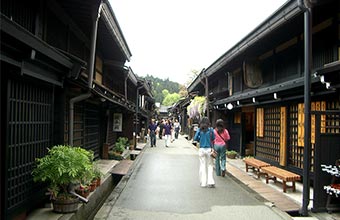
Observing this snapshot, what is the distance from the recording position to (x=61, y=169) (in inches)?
238

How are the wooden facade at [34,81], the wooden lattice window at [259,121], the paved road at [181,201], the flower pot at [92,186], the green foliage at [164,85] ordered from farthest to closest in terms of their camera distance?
the green foliage at [164,85] < the wooden lattice window at [259,121] < the flower pot at [92,186] < the paved road at [181,201] < the wooden facade at [34,81]

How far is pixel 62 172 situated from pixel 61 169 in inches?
2.3

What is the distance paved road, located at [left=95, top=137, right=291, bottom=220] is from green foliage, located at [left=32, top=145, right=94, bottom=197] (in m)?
1.15

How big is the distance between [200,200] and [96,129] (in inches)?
326

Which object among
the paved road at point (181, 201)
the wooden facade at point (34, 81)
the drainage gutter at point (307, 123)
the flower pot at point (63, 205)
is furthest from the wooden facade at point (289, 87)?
the wooden facade at point (34, 81)

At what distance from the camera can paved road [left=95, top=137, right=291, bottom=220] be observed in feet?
24.0

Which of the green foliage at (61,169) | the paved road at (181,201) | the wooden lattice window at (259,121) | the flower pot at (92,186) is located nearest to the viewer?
the green foliage at (61,169)

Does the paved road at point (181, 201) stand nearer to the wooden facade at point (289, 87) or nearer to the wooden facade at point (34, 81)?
the wooden facade at point (289, 87)

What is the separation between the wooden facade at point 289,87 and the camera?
7.37m

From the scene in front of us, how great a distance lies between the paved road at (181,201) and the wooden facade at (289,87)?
1.69 metres

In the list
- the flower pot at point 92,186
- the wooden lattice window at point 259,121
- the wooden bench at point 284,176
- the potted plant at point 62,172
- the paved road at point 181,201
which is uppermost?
the wooden lattice window at point 259,121

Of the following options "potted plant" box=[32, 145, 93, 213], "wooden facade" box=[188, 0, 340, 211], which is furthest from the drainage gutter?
"potted plant" box=[32, 145, 93, 213]

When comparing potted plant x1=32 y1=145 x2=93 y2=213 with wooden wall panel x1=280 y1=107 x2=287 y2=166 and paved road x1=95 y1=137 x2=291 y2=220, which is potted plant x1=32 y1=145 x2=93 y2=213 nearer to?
paved road x1=95 y1=137 x2=291 y2=220

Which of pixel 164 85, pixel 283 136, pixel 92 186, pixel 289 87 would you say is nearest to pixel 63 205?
pixel 92 186
